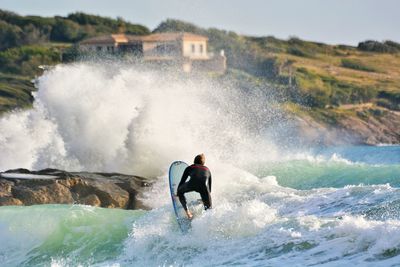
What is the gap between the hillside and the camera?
273 ft

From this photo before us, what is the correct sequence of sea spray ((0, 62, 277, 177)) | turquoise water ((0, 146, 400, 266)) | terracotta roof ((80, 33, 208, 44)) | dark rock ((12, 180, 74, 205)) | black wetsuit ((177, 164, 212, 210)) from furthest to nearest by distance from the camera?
1. terracotta roof ((80, 33, 208, 44))
2. sea spray ((0, 62, 277, 177))
3. dark rock ((12, 180, 74, 205))
4. black wetsuit ((177, 164, 212, 210))
5. turquoise water ((0, 146, 400, 266))

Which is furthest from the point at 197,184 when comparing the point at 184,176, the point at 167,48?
the point at 167,48

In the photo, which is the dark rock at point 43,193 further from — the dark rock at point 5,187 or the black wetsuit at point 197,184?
the black wetsuit at point 197,184

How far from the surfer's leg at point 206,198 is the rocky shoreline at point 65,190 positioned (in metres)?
5.00

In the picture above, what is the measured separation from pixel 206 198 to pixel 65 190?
5671mm

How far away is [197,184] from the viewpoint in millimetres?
16922

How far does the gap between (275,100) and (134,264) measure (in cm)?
7178

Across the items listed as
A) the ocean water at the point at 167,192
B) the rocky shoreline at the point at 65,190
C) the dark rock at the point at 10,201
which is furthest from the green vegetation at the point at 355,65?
the dark rock at the point at 10,201

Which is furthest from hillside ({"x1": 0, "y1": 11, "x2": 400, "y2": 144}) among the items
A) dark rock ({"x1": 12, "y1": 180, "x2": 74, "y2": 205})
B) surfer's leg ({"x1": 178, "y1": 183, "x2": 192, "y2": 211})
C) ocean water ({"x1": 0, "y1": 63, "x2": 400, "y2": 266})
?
surfer's leg ({"x1": 178, "y1": 183, "x2": 192, "y2": 211})

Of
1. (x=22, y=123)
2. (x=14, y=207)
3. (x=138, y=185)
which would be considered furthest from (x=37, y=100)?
(x=14, y=207)

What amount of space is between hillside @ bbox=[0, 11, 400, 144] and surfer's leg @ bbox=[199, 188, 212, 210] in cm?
5850

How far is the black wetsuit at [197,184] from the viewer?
16.9 metres

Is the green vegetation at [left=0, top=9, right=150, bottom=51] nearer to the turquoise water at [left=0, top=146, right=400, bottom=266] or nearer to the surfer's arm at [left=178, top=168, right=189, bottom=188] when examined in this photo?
the turquoise water at [left=0, top=146, right=400, bottom=266]

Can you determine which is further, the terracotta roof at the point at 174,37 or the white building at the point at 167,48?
the terracotta roof at the point at 174,37
